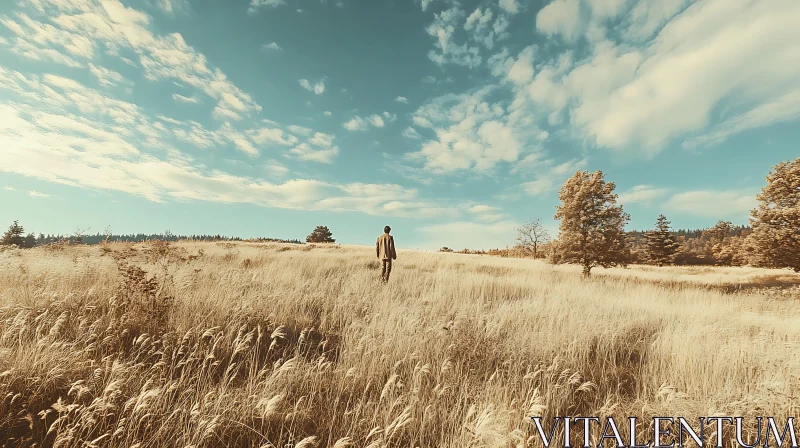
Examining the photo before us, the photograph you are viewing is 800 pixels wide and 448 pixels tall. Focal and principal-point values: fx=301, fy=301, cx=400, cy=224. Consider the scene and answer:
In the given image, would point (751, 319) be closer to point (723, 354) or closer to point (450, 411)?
point (723, 354)

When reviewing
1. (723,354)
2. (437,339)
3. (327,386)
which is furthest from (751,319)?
(327,386)

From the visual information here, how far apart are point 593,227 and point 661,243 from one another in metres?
45.4

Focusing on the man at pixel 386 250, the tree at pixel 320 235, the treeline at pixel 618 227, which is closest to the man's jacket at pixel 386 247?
the man at pixel 386 250

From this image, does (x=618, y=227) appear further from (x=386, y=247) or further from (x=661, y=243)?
(x=661, y=243)

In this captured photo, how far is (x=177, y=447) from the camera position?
8.10 ft

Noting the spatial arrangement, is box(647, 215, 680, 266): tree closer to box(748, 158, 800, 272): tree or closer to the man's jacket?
box(748, 158, 800, 272): tree

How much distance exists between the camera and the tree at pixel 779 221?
1513cm

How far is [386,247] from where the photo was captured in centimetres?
1202

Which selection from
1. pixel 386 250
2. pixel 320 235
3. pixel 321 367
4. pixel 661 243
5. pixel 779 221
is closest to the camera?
pixel 321 367

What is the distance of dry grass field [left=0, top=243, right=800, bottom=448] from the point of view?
262cm

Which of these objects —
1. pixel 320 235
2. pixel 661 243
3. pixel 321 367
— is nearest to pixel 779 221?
pixel 321 367

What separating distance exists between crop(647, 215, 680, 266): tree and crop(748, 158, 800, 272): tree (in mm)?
40199

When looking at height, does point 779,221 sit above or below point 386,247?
above

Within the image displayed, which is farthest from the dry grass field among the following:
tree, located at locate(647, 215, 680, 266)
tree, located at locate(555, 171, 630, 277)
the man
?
tree, located at locate(647, 215, 680, 266)
